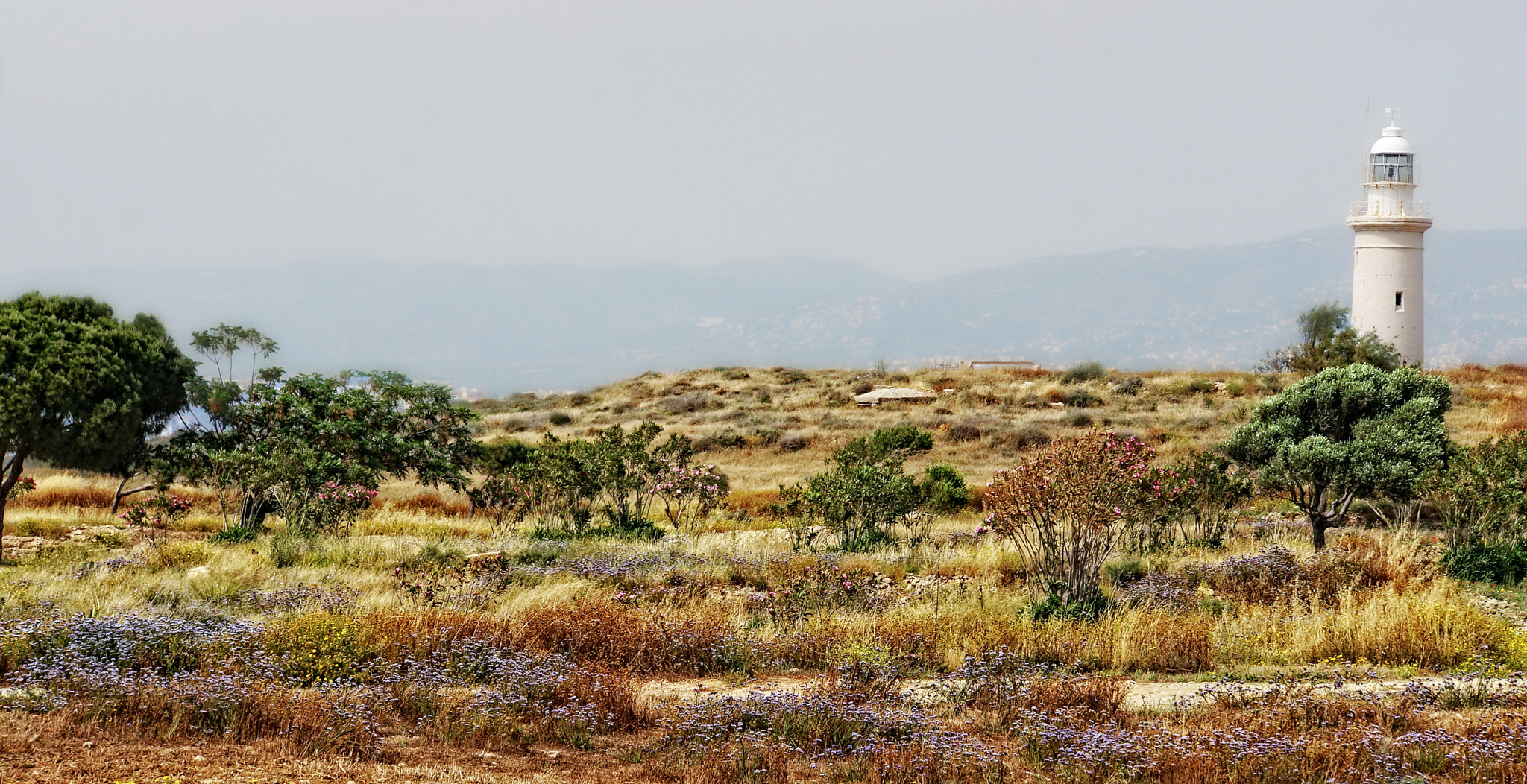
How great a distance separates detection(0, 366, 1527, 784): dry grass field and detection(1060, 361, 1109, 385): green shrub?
36.8 metres

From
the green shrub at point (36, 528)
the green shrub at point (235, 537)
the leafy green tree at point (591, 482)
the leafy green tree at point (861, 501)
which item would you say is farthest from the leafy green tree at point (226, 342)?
the leafy green tree at point (861, 501)

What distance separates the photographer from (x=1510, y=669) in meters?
8.73

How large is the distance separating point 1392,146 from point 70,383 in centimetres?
5234

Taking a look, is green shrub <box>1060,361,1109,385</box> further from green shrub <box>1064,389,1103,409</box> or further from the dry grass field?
the dry grass field

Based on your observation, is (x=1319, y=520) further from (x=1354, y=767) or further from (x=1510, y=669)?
(x=1354, y=767)

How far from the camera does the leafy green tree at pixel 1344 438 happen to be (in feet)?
53.7

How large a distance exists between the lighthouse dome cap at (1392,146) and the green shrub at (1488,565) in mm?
41935

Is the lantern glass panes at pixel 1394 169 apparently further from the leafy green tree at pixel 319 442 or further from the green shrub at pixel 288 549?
the green shrub at pixel 288 549

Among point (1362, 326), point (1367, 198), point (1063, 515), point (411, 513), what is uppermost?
point (1367, 198)

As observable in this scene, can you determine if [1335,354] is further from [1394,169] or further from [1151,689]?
[1151,689]

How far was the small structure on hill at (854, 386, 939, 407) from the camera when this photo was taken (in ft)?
168

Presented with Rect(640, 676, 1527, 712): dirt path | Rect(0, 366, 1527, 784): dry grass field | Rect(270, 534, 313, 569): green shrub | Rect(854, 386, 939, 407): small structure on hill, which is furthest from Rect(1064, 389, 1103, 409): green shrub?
Rect(640, 676, 1527, 712): dirt path

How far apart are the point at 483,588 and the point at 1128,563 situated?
26.8 ft

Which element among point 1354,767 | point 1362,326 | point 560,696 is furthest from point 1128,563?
point 1362,326
